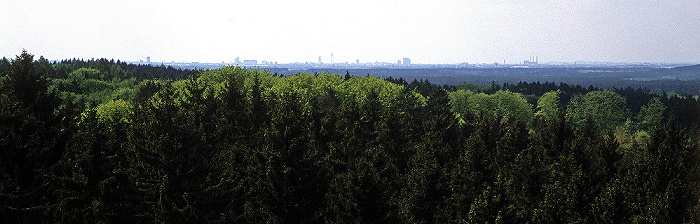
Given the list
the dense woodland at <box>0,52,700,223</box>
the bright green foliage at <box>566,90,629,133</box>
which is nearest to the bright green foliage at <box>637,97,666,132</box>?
the bright green foliage at <box>566,90,629,133</box>

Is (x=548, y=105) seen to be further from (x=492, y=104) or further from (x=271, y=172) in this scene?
(x=271, y=172)

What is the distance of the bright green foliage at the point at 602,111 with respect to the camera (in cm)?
12625

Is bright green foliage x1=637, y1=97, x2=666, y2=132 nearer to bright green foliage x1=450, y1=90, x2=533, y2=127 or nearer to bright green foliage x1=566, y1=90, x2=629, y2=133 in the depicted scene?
bright green foliage x1=566, y1=90, x2=629, y2=133

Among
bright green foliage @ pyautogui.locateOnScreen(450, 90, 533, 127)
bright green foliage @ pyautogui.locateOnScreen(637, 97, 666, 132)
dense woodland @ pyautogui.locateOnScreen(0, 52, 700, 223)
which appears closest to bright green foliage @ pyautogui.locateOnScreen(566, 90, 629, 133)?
bright green foliage @ pyautogui.locateOnScreen(637, 97, 666, 132)

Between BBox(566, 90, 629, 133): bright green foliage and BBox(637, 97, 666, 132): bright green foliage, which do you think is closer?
BBox(566, 90, 629, 133): bright green foliage

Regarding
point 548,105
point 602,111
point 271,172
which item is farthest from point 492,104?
point 271,172

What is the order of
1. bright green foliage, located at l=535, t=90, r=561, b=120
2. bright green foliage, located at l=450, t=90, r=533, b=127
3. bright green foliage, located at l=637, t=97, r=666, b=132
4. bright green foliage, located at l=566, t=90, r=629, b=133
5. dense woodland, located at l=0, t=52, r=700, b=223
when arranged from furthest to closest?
bright green foliage, located at l=535, t=90, r=561, b=120
bright green foliage, located at l=637, t=97, r=666, b=132
bright green foliage, located at l=566, t=90, r=629, b=133
bright green foliage, located at l=450, t=90, r=533, b=127
dense woodland, located at l=0, t=52, r=700, b=223

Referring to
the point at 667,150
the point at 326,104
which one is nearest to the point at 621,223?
the point at 667,150

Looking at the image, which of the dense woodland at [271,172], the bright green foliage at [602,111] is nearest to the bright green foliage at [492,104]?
the bright green foliage at [602,111]

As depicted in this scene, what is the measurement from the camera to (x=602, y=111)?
12719 centimetres

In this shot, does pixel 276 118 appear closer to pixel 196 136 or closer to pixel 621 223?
pixel 196 136

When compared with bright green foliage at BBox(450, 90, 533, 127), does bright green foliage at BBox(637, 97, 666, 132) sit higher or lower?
lower

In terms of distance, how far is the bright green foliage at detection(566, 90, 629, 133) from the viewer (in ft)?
414

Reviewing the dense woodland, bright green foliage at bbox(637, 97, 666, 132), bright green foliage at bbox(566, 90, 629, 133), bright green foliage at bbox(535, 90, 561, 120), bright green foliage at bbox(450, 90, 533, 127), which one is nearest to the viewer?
the dense woodland
